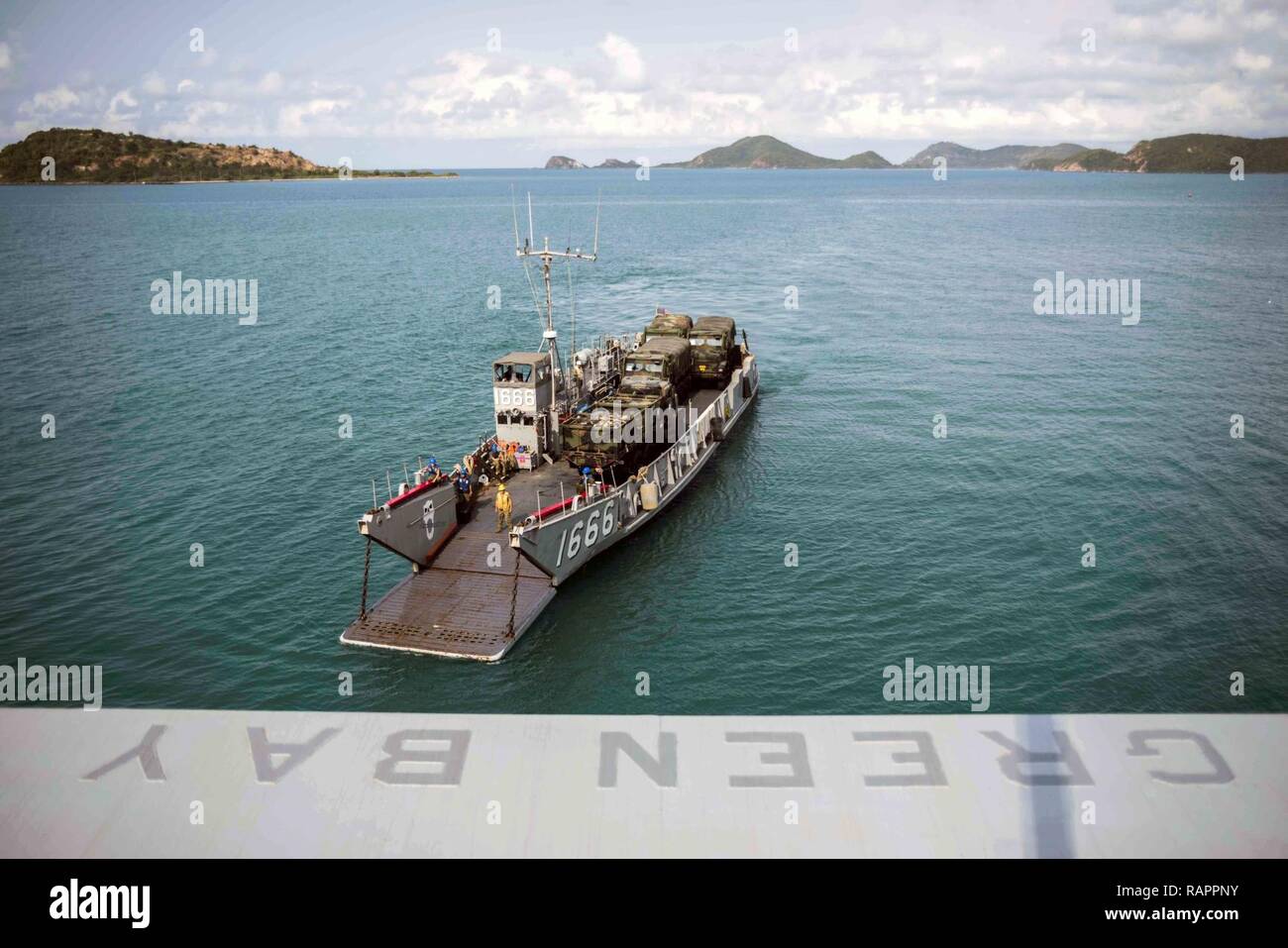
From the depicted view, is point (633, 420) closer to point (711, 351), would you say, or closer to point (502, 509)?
point (502, 509)

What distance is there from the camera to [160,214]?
7495 inches

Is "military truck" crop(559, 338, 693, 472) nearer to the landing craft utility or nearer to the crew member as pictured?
the landing craft utility

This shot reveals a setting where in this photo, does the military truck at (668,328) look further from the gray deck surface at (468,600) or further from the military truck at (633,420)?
the gray deck surface at (468,600)

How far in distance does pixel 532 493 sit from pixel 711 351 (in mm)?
21949

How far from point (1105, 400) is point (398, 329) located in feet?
192

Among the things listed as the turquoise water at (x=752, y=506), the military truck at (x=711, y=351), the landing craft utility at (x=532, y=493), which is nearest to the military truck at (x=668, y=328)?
the military truck at (x=711, y=351)

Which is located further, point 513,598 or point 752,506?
point 752,506

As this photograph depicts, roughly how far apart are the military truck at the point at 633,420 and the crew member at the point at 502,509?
4.64 metres

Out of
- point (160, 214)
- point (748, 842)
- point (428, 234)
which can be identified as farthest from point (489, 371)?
point (160, 214)

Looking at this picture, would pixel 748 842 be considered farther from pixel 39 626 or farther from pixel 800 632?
pixel 39 626

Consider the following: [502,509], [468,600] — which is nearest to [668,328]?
[502,509]

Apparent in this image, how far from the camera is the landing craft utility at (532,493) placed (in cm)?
3222

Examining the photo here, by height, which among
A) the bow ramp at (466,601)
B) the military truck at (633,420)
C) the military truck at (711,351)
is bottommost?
the bow ramp at (466,601)

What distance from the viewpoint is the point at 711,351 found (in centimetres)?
5694
